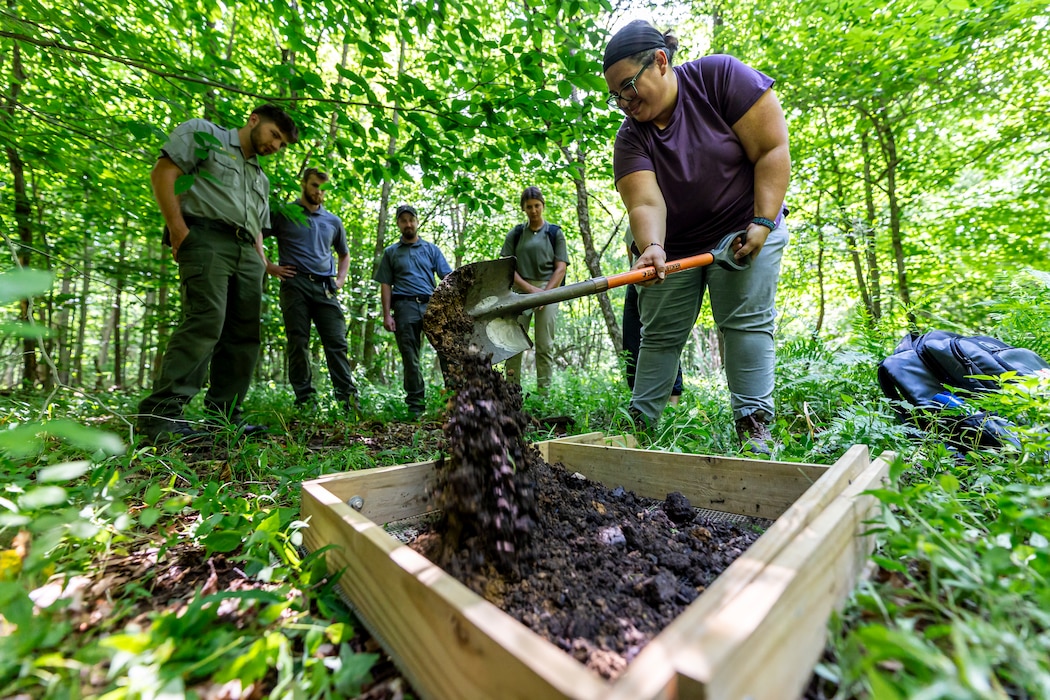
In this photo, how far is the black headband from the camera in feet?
6.86

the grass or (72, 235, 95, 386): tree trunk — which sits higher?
(72, 235, 95, 386): tree trunk

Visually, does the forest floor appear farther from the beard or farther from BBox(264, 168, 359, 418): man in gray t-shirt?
BBox(264, 168, 359, 418): man in gray t-shirt

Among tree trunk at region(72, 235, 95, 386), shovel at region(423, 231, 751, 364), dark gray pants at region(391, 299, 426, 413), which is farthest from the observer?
dark gray pants at region(391, 299, 426, 413)

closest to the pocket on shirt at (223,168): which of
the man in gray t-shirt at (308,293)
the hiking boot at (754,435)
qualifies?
the man in gray t-shirt at (308,293)

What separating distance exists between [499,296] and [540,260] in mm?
3033

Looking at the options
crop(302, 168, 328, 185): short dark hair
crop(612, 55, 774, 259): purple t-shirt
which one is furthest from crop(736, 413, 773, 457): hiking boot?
crop(302, 168, 328, 185): short dark hair

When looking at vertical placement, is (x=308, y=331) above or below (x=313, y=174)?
below

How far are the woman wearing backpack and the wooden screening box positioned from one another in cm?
371

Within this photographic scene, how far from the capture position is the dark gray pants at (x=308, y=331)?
419 centimetres

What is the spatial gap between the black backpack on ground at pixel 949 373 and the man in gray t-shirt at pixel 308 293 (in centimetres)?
391

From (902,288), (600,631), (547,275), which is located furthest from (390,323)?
(902,288)

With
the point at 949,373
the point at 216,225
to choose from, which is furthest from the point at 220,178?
the point at 949,373

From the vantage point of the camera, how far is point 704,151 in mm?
2229

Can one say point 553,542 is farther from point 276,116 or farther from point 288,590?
point 276,116
